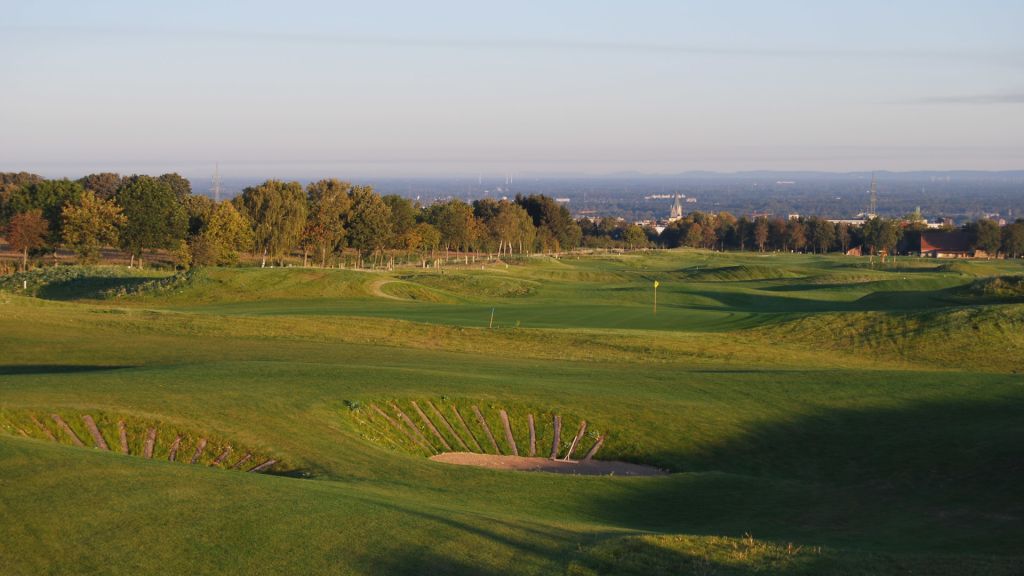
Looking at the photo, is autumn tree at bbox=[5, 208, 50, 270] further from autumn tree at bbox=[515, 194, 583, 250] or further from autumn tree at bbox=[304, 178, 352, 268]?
autumn tree at bbox=[515, 194, 583, 250]

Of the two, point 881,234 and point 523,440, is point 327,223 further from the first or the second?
point 881,234

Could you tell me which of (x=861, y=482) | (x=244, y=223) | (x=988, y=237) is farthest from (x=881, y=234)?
(x=861, y=482)

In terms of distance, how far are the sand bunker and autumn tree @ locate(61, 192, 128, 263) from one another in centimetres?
7894

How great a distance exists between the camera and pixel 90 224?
3780 inches

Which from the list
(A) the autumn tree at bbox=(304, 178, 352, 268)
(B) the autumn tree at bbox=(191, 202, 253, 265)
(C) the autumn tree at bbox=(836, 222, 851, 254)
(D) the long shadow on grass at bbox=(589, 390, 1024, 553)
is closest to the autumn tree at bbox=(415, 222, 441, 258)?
(A) the autumn tree at bbox=(304, 178, 352, 268)

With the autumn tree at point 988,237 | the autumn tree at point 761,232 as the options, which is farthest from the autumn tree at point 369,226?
the autumn tree at point 988,237

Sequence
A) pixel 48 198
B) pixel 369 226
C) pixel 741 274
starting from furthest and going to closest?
1. pixel 741 274
2. pixel 369 226
3. pixel 48 198

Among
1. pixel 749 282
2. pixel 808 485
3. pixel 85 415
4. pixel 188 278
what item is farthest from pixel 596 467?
pixel 749 282

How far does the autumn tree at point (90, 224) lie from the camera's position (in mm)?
95812

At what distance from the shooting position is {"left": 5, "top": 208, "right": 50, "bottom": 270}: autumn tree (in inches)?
3836

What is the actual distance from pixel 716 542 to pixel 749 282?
9439cm

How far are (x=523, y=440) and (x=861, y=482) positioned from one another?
10109 millimetres

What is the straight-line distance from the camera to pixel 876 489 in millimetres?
25250

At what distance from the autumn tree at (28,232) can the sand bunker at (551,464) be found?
83604 millimetres
